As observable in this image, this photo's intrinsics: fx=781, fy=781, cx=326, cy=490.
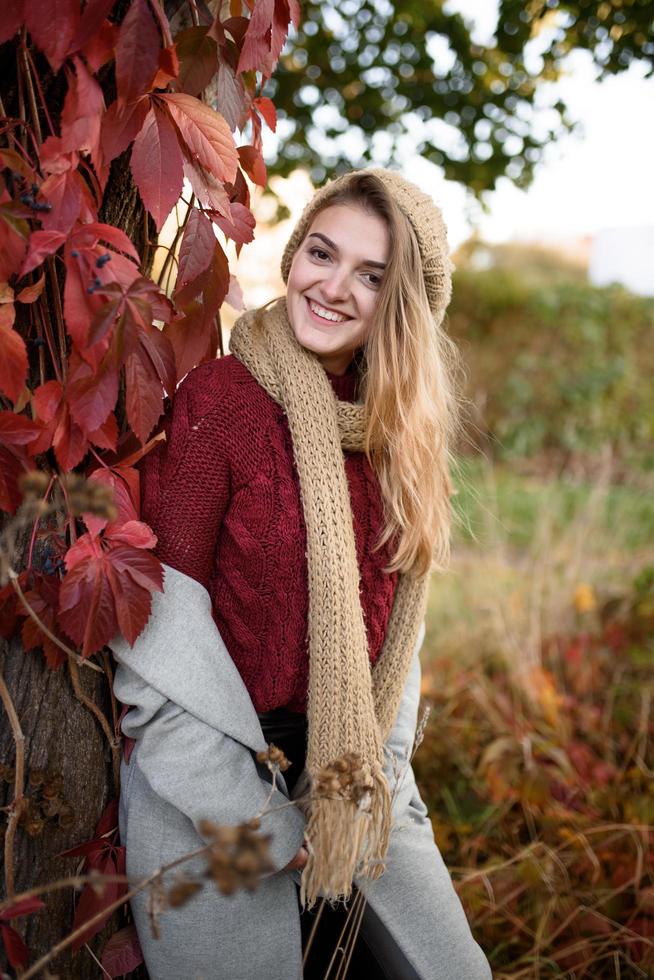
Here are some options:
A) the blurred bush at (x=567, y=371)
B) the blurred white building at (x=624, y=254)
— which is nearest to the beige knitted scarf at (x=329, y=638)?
the blurred bush at (x=567, y=371)

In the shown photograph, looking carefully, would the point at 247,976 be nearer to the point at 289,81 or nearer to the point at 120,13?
the point at 120,13

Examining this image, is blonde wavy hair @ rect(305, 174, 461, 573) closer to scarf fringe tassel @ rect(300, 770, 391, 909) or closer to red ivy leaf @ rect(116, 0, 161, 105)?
scarf fringe tassel @ rect(300, 770, 391, 909)

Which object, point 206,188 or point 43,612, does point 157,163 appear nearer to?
point 206,188

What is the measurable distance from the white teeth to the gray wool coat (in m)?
0.65

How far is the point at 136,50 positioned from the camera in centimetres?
103

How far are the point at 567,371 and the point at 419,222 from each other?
25.8ft

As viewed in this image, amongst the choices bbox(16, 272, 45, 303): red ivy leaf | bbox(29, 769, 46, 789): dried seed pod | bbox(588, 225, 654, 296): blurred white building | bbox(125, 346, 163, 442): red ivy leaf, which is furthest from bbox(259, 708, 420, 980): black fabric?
bbox(588, 225, 654, 296): blurred white building

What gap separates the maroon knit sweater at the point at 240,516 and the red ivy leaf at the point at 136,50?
0.58 metres

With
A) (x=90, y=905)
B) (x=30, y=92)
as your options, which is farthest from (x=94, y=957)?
(x=30, y=92)

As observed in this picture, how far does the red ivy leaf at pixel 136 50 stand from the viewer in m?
1.03

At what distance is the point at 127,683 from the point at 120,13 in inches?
43.2

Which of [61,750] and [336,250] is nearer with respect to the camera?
[61,750]

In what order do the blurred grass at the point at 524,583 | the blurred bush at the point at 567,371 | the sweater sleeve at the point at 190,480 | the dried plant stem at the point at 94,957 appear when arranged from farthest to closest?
the blurred bush at the point at 567,371, the blurred grass at the point at 524,583, the sweater sleeve at the point at 190,480, the dried plant stem at the point at 94,957

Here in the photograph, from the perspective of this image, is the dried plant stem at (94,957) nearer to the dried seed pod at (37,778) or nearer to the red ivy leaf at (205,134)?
the dried seed pod at (37,778)
